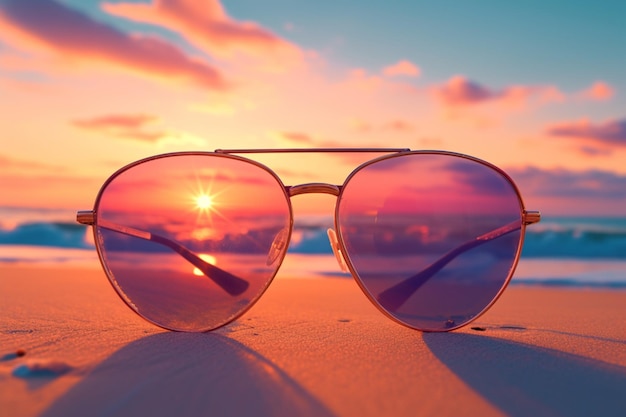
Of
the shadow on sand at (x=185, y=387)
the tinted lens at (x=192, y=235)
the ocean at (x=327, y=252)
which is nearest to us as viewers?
the shadow on sand at (x=185, y=387)

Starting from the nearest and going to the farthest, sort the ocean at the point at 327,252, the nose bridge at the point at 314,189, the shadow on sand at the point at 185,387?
1. the shadow on sand at the point at 185,387
2. the nose bridge at the point at 314,189
3. the ocean at the point at 327,252

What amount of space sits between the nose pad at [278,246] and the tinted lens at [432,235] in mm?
240

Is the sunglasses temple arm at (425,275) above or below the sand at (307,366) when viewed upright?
above

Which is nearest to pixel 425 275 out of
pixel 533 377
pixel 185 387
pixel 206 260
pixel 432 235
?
pixel 432 235

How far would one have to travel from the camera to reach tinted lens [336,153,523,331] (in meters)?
2.29

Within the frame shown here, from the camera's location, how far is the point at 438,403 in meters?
1.39

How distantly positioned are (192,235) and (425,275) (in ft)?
3.35

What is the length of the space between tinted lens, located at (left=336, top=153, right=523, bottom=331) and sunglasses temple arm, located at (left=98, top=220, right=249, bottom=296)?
→ 0.50 meters

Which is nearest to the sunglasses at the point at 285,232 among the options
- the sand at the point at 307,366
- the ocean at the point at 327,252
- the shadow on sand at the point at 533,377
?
the sand at the point at 307,366

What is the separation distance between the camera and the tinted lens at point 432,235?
2293 millimetres

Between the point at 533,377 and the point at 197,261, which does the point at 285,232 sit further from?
the point at 533,377

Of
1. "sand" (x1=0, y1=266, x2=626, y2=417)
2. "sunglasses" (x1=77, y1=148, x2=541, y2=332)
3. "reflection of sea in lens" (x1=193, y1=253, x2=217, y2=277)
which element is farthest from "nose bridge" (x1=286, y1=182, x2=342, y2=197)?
"sand" (x1=0, y1=266, x2=626, y2=417)

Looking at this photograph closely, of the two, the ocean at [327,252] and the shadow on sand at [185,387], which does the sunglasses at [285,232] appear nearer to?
the shadow on sand at [185,387]

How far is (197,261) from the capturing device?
236 centimetres
